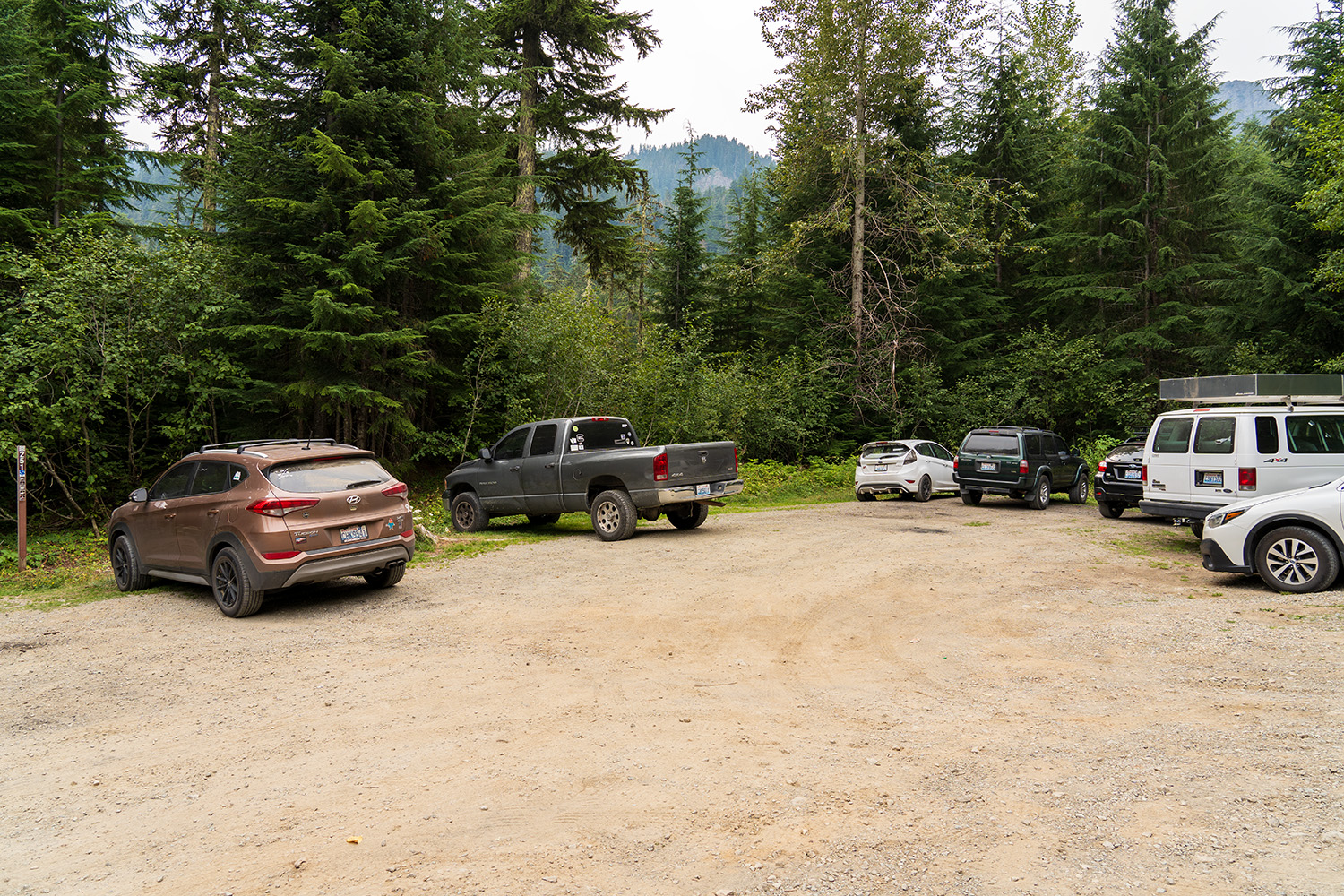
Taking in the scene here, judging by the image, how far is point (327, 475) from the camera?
26.9ft

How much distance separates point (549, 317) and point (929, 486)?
1115 cm

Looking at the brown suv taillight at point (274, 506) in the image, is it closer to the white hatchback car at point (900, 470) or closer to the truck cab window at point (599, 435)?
the truck cab window at point (599, 435)

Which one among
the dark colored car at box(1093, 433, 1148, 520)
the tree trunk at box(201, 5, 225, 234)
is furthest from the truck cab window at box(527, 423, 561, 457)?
the tree trunk at box(201, 5, 225, 234)

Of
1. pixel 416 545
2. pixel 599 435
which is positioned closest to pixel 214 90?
pixel 599 435

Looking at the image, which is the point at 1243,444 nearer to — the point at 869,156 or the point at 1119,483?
the point at 1119,483

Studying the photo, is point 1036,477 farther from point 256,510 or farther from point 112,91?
point 112,91

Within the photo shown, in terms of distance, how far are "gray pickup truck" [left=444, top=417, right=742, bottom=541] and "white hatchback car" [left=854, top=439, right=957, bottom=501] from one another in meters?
7.71

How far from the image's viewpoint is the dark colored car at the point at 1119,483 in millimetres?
15242

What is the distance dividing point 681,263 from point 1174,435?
2582cm

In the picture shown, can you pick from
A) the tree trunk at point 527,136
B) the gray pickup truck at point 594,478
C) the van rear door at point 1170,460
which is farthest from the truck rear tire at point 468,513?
the van rear door at point 1170,460

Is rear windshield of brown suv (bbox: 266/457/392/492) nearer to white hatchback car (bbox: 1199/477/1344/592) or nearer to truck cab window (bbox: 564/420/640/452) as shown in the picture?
truck cab window (bbox: 564/420/640/452)

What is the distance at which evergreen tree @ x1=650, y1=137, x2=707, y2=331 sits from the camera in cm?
3459

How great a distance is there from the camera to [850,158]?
26.2m

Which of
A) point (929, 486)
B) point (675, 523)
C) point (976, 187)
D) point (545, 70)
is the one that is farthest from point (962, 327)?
point (675, 523)
